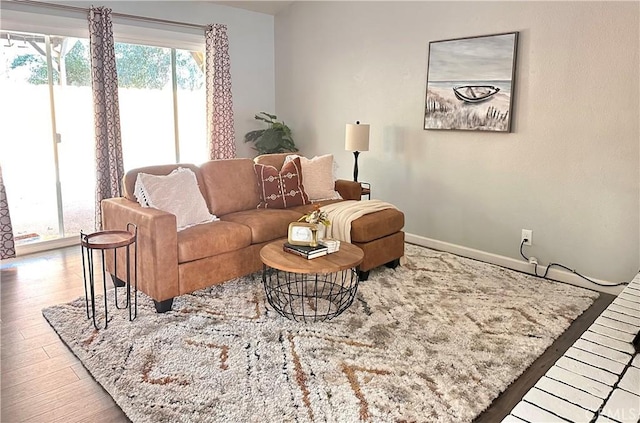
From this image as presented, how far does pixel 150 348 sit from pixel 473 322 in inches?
76.1

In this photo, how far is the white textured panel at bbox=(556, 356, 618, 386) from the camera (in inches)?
74.3

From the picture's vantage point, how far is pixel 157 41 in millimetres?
4898

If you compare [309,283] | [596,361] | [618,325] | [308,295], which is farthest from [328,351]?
[618,325]

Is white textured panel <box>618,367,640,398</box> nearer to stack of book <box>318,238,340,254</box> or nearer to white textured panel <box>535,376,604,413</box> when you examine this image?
white textured panel <box>535,376,604,413</box>

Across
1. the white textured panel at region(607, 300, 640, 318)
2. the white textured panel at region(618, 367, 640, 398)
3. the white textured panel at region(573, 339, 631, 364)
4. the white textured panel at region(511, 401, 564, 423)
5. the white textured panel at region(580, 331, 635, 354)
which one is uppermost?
the white textured panel at region(607, 300, 640, 318)

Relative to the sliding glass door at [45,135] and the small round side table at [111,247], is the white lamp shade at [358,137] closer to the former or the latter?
the small round side table at [111,247]

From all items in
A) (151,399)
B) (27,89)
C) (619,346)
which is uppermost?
(27,89)

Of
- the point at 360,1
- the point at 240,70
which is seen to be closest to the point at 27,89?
the point at 240,70

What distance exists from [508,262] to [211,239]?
2559 mm

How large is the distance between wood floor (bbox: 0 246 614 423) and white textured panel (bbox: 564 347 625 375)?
294 mm

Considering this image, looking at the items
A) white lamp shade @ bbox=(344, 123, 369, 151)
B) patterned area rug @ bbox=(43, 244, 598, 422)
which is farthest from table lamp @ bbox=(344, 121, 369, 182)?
patterned area rug @ bbox=(43, 244, 598, 422)

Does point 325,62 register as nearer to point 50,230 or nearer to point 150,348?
point 50,230

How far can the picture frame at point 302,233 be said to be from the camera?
9.57 ft

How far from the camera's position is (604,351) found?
210 centimetres
